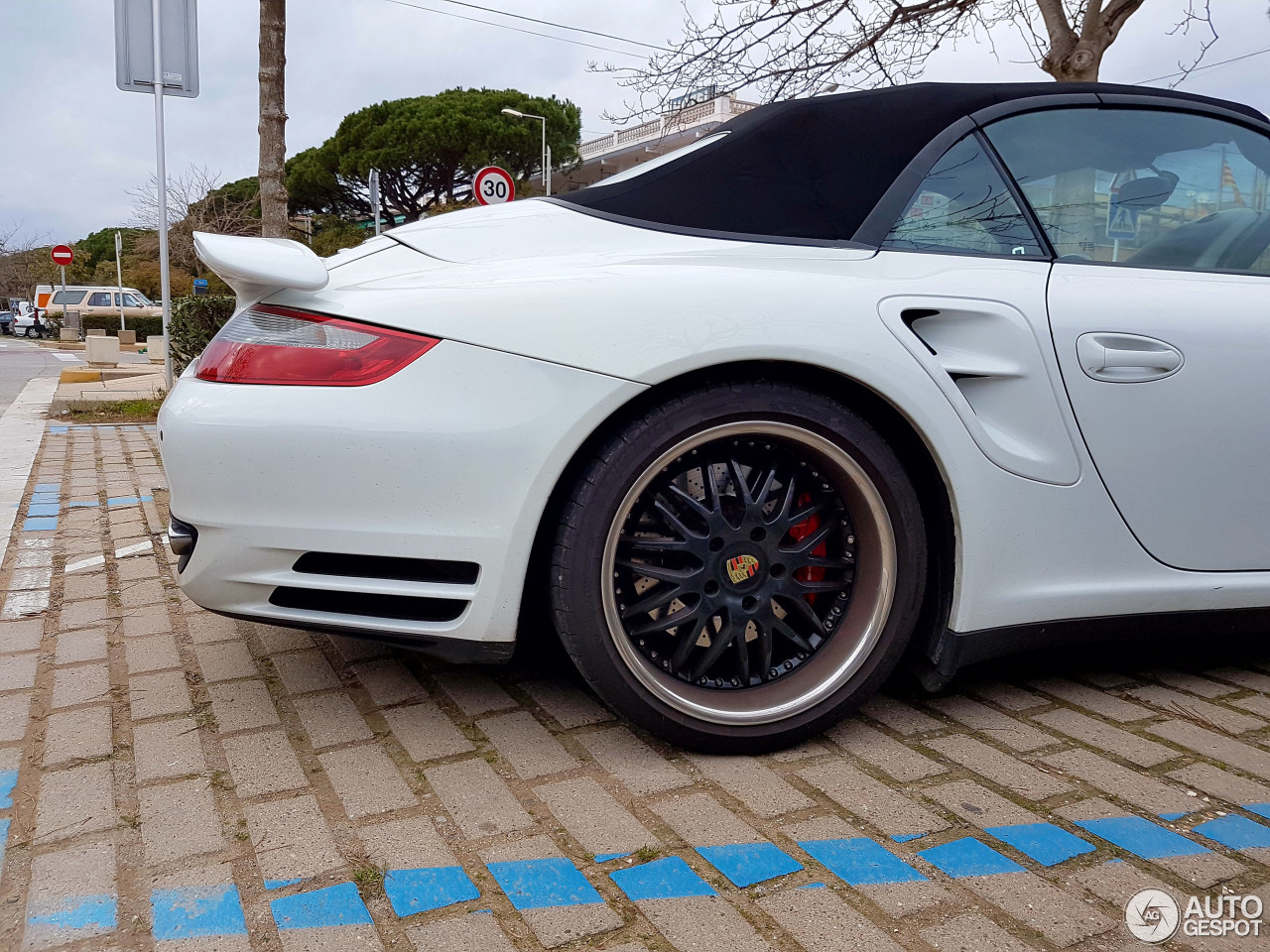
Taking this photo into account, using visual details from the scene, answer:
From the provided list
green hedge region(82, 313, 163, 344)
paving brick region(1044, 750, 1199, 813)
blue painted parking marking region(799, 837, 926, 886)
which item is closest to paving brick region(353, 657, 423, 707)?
blue painted parking marking region(799, 837, 926, 886)

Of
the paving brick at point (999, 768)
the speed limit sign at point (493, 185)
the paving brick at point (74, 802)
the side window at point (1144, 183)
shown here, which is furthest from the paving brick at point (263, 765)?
the speed limit sign at point (493, 185)

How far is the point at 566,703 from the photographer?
7.84 ft

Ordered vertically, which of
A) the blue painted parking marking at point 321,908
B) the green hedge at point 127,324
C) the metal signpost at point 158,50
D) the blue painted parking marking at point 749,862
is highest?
the metal signpost at point 158,50

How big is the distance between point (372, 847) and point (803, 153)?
177 centimetres

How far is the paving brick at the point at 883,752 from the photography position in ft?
6.87

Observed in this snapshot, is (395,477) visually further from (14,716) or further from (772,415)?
(14,716)

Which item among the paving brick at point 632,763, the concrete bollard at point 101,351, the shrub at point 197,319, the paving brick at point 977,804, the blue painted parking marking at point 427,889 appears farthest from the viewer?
the concrete bollard at point 101,351

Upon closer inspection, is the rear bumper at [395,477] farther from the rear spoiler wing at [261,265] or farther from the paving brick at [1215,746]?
the paving brick at [1215,746]

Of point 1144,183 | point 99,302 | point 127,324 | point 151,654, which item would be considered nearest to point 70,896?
point 151,654

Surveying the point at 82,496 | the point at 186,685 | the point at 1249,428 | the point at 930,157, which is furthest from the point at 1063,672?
the point at 82,496

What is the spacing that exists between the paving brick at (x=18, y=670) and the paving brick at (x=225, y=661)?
40cm

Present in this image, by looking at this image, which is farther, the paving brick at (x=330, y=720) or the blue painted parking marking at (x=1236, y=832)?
the paving brick at (x=330, y=720)

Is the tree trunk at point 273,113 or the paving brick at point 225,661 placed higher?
the tree trunk at point 273,113

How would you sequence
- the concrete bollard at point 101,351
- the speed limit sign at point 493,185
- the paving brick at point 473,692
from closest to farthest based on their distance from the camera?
1. the paving brick at point 473,692
2. the speed limit sign at point 493,185
3. the concrete bollard at point 101,351
